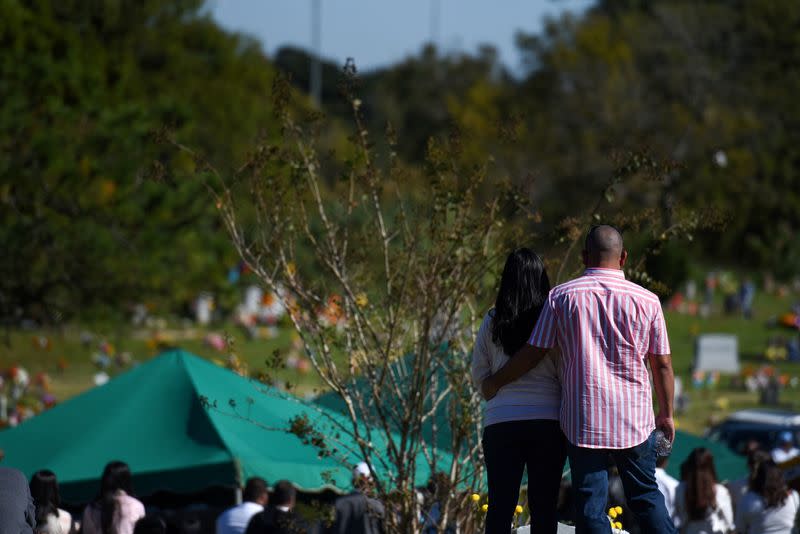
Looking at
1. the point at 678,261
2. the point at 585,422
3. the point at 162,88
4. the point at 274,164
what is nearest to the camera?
the point at 585,422

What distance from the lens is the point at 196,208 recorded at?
19328 mm

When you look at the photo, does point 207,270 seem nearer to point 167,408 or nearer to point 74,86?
point 74,86

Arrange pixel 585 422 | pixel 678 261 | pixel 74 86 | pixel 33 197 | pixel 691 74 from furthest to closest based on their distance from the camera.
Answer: pixel 691 74, pixel 678 261, pixel 74 86, pixel 33 197, pixel 585 422

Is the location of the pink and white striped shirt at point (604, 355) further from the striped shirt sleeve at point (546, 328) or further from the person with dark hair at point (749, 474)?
the person with dark hair at point (749, 474)

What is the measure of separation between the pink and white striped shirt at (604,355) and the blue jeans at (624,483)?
0.19ft

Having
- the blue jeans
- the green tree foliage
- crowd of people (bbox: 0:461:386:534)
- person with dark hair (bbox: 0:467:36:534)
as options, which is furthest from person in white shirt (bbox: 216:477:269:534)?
the green tree foliage

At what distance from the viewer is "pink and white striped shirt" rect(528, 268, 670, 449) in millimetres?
4715

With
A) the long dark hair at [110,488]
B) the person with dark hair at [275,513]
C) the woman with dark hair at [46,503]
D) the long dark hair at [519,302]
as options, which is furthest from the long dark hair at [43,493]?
the long dark hair at [519,302]

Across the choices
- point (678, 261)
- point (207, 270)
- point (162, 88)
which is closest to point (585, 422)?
point (207, 270)

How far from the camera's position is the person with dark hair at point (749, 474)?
345 inches

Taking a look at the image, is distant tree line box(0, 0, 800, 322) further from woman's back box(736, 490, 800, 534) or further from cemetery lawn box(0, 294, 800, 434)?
woman's back box(736, 490, 800, 534)

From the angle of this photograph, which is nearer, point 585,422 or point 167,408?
point 585,422

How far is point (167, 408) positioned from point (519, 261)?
588 centimetres

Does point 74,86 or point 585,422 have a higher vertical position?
point 74,86
